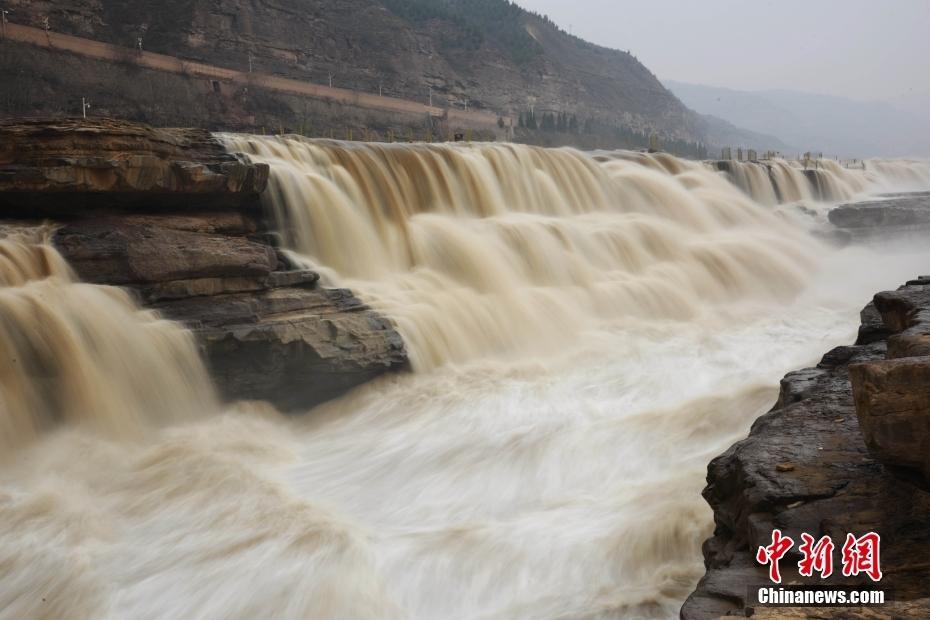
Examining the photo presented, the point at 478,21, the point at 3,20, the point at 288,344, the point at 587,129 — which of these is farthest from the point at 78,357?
the point at 478,21

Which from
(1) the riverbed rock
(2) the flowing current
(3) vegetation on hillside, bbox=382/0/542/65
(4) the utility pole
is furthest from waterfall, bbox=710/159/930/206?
(3) vegetation on hillside, bbox=382/0/542/65

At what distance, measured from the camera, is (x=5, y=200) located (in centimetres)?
773

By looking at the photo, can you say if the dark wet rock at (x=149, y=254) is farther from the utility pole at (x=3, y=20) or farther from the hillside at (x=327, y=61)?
the utility pole at (x=3, y=20)

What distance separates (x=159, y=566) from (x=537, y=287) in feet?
22.8

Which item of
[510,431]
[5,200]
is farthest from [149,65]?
[510,431]

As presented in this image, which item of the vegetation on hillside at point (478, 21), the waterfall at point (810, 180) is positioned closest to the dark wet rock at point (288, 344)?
the waterfall at point (810, 180)

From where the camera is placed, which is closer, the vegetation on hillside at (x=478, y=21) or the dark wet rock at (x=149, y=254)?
the dark wet rock at (x=149, y=254)

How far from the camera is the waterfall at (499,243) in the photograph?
937 centimetres

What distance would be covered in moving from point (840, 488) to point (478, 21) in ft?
224

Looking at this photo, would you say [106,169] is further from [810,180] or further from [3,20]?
[3,20]

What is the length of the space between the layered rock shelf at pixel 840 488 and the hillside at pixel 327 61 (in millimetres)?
27992

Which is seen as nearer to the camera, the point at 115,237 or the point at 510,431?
the point at 510,431

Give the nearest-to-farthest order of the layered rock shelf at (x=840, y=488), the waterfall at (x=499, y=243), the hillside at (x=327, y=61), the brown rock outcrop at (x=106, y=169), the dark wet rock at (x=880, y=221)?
1. the layered rock shelf at (x=840, y=488)
2. the brown rock outcrop at (x=106, y=169)
3. the waterfall at (x=499, y=243)
4. the dark wet rock at (x=880, y=221)
5. the hillside at (x=327, y=61)

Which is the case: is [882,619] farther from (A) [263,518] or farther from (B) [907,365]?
(A) [263,518]
